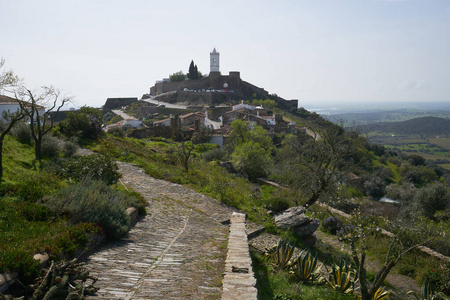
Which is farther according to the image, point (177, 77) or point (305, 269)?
point (177, 77)

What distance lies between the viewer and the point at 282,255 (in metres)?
7.59

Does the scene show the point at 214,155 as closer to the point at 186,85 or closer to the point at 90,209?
the point at 90,209

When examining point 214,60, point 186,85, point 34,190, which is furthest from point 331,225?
point 214,60

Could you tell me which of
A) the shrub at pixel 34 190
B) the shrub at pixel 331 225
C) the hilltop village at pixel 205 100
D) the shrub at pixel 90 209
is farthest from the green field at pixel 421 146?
the shrub at pixel 34 190

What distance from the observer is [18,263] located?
4270 mm

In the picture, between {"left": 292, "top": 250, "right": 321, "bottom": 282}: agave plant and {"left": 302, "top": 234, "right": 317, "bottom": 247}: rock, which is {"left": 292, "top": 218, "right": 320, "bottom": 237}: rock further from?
{"left": 292, "top": 250, "right": 321, "bottom": 282}: agave plant

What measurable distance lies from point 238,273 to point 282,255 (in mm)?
2299

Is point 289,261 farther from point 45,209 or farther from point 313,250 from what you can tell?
point 45,209

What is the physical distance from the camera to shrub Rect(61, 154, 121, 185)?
1039 cm

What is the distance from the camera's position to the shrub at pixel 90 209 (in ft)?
21.7

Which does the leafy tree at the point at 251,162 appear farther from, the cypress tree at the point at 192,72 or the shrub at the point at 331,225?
the cypress tree at the point at 192,72

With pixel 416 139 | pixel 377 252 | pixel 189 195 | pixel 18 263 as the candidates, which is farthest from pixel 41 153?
pixel 416 139

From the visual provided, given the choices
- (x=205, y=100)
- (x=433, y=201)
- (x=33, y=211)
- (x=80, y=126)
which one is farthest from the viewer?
(x=205, y=100)

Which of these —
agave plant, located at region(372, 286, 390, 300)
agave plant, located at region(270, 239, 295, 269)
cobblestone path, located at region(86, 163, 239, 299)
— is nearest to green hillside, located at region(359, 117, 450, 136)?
cobblestone path, located at region(86, 163, 239, 299)
